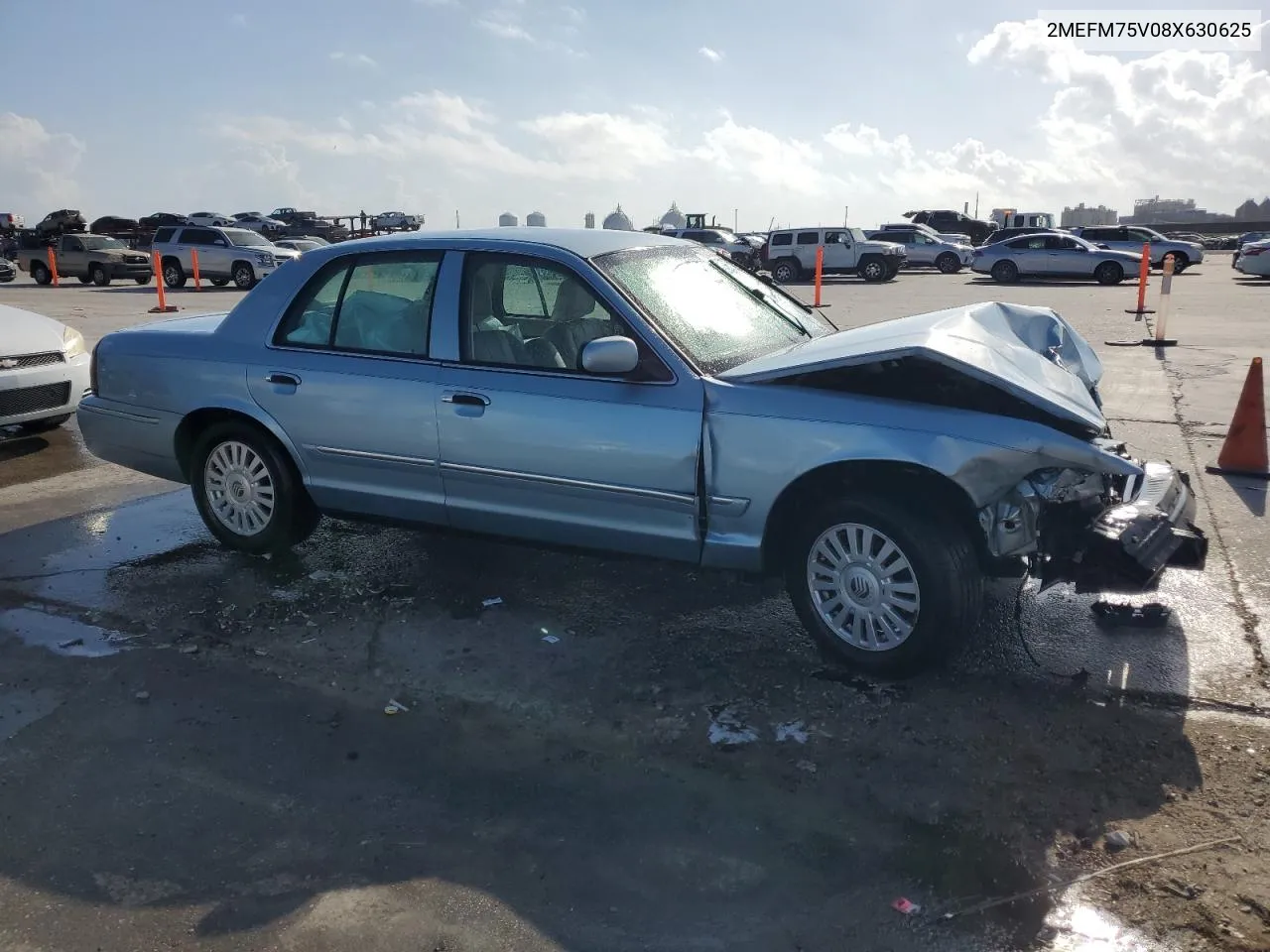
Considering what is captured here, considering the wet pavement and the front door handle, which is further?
the front door handle

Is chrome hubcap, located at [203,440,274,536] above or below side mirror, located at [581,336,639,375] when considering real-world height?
below

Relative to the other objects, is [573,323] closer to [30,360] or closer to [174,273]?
[30,360]

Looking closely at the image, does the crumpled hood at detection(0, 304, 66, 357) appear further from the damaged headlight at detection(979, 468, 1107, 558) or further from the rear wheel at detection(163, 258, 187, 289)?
the rear wheel at detection(163, 258, 187, 289)

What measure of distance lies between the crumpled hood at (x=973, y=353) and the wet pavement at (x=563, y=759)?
1055 mm

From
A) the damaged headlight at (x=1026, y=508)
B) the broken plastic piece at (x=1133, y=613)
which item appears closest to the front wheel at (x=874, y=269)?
the broken plastic piece at (x=1133, y=613)

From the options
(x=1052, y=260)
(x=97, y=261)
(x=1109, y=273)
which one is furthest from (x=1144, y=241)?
(x=97, y=261)

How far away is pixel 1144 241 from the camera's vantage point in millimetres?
29906

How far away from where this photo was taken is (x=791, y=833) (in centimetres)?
297

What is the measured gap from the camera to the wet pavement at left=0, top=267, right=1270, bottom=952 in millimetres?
2672

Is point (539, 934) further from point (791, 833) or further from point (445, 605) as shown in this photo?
point (445, 605)

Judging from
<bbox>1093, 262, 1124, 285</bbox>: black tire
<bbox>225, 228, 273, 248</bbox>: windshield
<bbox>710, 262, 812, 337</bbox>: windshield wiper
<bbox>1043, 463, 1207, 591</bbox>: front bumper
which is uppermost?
<bbox>225, 228, 273, 248</bbox>: windshield

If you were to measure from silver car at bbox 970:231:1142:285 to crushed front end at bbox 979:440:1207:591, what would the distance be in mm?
26153

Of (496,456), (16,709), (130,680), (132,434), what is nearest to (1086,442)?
(496,456)

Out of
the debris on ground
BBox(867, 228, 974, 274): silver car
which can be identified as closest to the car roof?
the debris on ground
